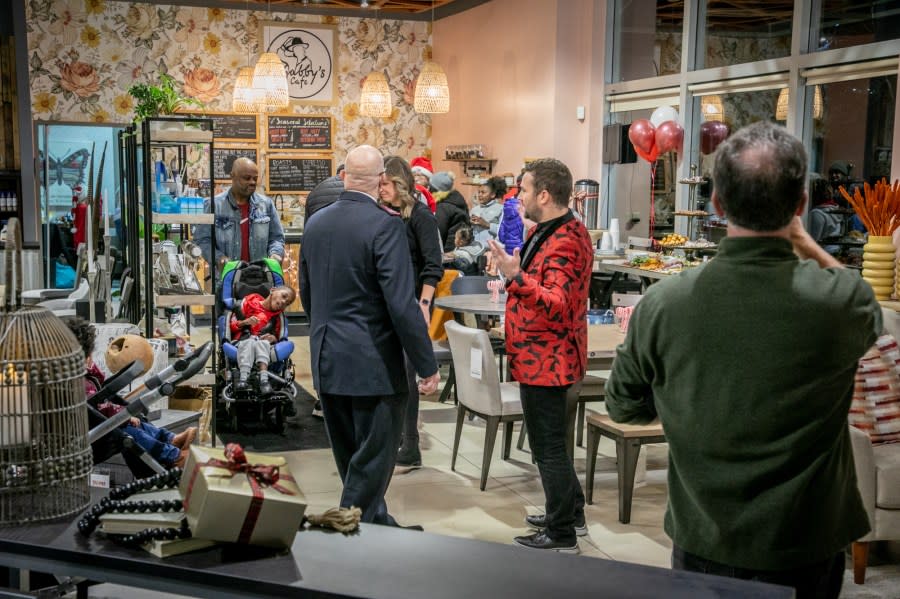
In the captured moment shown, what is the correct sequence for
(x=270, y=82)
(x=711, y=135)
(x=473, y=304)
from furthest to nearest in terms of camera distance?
(x=270, y=82), (x=711, y=135), (x=473, y=304)

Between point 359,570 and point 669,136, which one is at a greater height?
point 669,136

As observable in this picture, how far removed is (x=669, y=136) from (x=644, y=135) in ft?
0.90

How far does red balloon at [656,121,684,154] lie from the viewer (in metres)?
7.93

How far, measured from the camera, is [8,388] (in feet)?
6.47

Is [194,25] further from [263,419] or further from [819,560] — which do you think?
[819,560]

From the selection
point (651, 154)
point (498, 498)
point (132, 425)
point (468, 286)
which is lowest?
point (498, 498)

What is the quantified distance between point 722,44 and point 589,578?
727 centimetres

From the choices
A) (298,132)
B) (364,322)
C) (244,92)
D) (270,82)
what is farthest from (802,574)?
(298,132)

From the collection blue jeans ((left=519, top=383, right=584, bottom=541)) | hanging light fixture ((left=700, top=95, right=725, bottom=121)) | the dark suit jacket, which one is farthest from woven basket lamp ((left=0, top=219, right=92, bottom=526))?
hanging light fixture ((left=700, top=95, right=725, bottom=121))

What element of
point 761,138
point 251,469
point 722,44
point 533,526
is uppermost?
point 722,44

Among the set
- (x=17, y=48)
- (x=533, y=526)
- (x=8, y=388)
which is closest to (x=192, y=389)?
(x=533, y=526)

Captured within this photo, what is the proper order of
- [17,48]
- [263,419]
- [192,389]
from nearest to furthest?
[192,389]
[263,419]
[17,48]

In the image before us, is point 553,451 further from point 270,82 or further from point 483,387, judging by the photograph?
point 270,82

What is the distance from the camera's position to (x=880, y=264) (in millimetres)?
5531
